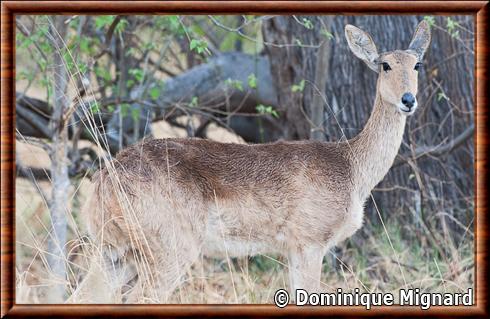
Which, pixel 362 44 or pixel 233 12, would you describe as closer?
pixel 233 12

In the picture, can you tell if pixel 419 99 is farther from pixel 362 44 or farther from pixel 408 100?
pixel 408 100

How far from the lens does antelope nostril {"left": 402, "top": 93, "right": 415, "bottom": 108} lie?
5.98 meters

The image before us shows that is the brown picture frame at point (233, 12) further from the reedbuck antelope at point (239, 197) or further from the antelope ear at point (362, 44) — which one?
the antelope ear at point (362, 44)

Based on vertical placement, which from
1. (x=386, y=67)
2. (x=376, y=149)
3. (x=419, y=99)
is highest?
(x=386, y=67)

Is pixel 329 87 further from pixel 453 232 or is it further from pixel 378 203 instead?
pixel 453 232

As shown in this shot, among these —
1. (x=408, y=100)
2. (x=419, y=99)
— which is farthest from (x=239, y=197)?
(x=419, y=99)

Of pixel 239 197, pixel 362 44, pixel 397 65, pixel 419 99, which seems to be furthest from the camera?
pixel 419 99

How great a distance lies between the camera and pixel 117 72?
32.0 feet

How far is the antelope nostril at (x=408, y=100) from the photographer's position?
5.98 metres

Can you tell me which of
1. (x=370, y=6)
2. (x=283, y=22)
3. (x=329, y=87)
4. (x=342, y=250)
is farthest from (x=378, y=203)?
(x=370, y=6)

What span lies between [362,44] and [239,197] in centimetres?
161

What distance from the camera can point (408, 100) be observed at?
599cm

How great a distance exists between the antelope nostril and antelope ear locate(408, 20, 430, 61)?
64cm

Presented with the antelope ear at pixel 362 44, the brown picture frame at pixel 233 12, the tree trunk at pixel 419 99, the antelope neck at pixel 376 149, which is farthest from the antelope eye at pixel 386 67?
the tree trunk at pixel 419 99
